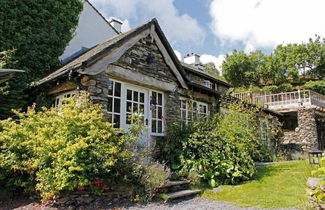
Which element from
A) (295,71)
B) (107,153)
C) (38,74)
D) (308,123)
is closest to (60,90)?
(38,74)

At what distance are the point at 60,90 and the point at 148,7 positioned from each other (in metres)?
5.28

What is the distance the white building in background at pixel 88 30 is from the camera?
1274 centimetres

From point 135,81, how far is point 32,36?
4.73 m

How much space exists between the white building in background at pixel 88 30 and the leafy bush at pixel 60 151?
286 inches

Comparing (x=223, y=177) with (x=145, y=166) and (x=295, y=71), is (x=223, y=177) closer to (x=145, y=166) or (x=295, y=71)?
(x=145, y=166)

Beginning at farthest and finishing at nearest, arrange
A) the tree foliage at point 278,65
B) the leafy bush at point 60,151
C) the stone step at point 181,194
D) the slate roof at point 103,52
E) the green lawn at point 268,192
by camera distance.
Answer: the tree foliage at point 278,65
the slate roof at point 103,52
the stone step at point 181,194
the green lawn at point 268,192
the leafy bush at point 60,151

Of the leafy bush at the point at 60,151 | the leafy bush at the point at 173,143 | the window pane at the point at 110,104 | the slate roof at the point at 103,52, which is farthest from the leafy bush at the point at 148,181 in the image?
the slate roof at the point at 103,52

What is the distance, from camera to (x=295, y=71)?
132 ft

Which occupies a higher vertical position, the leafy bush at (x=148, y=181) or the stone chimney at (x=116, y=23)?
the stone chimney at (x=116, y=23)

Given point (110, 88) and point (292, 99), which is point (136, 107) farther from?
point (292, 99)

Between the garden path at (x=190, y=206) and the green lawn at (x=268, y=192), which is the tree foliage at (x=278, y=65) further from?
the garden path at (x=190, y=206)

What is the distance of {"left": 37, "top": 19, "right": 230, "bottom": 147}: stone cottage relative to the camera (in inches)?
282

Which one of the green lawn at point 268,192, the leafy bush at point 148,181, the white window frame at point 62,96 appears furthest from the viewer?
the white window frame at point 62,96

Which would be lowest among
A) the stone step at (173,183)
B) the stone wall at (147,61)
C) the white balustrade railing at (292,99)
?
the stone step at (173,183)
